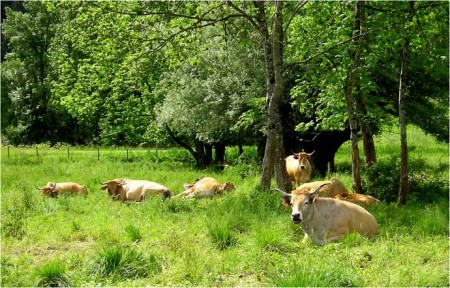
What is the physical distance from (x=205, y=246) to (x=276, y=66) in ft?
20.6

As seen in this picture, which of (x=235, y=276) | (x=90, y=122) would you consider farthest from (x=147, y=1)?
(x=90, y=122)

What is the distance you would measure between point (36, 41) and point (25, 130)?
361 inches

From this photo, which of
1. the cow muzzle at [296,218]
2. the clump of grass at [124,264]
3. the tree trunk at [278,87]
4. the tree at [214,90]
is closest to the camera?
the clump of grass at [124,264]

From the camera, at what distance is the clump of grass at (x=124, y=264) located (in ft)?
21.7

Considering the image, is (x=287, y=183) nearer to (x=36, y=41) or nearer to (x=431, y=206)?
(x=431, y=206)

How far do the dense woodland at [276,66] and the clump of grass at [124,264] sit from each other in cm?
670

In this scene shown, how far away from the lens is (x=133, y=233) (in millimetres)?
8531

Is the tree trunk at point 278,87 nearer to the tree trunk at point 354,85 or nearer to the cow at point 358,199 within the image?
the tree trunk at point 354,85

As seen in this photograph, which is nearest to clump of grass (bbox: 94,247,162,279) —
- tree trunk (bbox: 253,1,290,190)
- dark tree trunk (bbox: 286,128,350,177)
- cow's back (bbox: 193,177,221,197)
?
tree trunk (bbox: 253,1,290,190)

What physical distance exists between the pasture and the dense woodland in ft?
9.90

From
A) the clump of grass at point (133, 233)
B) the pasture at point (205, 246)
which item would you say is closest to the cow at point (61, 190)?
the pasture at point (205, 246)

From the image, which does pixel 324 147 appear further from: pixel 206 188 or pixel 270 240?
pixel 270 240

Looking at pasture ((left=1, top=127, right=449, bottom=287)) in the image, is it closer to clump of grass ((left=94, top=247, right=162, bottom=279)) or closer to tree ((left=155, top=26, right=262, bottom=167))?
clump of grass ((left=94, top=247, right=162, bottom=279))

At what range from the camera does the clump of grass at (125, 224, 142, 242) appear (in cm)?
850
